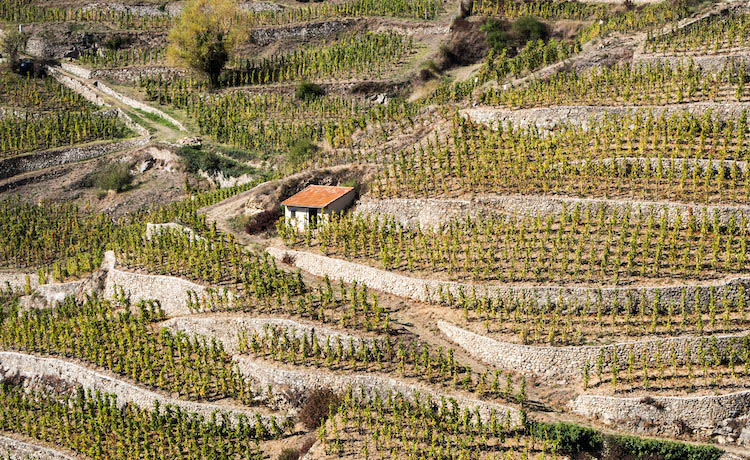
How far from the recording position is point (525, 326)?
3631 centimetres

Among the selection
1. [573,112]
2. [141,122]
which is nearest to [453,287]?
[573,112]

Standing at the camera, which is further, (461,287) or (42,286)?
(42,286)

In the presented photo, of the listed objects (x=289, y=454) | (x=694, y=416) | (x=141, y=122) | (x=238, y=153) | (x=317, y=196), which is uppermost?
(x=141, y=122)

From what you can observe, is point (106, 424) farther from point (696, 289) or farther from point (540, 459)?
point (696, 289)

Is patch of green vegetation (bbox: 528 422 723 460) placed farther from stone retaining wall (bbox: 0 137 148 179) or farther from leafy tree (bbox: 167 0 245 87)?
leafy tree (bbox: 167 0 245 87)

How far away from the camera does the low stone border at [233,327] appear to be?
3816 cm

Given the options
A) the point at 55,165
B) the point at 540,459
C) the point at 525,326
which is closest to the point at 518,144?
the point at 525,326

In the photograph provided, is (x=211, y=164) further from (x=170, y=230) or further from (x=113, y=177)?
(x=170, y=230)

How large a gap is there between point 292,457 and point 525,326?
35.4ft

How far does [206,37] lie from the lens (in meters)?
70.6

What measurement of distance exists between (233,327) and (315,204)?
9.04 meters

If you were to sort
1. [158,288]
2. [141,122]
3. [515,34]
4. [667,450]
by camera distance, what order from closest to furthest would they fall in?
[667,450], [158,288], [515,34], [141,122]

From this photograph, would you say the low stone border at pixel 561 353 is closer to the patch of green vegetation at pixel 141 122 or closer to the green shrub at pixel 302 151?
the green shrub at pixel 302 151

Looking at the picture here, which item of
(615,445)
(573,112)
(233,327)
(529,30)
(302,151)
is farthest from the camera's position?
(529,30)
